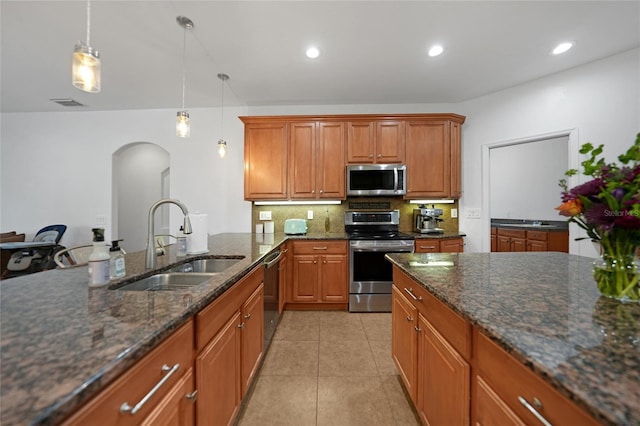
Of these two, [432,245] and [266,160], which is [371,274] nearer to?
[432,245]

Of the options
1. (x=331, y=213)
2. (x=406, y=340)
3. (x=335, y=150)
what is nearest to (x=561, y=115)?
(x=335, y=150)

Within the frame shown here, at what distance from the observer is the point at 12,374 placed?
1.58 ft

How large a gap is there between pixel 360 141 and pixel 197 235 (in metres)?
2.34

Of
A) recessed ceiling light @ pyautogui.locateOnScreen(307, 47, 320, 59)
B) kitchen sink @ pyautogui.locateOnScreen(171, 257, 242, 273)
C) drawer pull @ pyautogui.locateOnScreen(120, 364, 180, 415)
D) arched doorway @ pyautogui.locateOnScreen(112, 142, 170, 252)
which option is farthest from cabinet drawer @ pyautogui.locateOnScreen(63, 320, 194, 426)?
arched doorway @ pyautogui.locateOnScreen(112, 142, 170, 252)

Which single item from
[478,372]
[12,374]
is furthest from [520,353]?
[12,374]

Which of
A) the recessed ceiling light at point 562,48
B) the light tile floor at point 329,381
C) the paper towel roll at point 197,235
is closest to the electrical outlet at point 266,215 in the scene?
the light tile floor at point 329,381

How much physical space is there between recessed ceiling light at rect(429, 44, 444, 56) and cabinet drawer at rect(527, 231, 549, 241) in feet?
11.3

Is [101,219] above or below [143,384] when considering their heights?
above

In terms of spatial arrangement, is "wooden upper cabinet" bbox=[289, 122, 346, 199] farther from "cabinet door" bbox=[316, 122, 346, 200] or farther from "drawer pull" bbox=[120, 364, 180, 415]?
"drawer pull" bbox=[120, 364, 180, 415]

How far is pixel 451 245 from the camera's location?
3031mm

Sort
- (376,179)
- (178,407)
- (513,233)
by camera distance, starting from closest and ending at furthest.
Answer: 1. (178,407)
2. (376,179)
3. (513,233)

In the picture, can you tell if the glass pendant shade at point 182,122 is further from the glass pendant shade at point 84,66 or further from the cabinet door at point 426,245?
the cabinet door at point 426,245

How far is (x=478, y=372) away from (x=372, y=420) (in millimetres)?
961

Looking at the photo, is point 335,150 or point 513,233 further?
point 513,233
